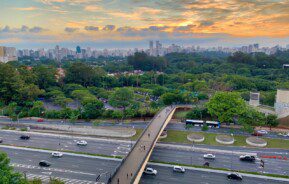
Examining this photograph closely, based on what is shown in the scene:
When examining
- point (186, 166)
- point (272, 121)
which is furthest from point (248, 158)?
point (272, 121)

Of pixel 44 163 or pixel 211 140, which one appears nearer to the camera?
pixel 44 163

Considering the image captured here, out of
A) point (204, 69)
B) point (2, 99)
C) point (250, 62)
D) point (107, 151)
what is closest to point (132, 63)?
point (204, 69)

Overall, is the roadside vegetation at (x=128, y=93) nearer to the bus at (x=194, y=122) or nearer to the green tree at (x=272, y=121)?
the green tree at (x=272, y=121)

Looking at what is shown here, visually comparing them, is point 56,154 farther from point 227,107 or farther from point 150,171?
point 227,107

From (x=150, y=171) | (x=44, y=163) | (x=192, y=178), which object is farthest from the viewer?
(x=44, y=163)

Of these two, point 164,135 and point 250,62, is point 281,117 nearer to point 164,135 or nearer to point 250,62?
point 164,135

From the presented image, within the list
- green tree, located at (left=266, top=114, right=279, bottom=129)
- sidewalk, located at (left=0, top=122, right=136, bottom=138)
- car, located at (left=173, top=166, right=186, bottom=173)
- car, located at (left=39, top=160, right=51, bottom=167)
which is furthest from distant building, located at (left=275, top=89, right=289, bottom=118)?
car, located at (left=39, top=160, right=51, bottom=167)
